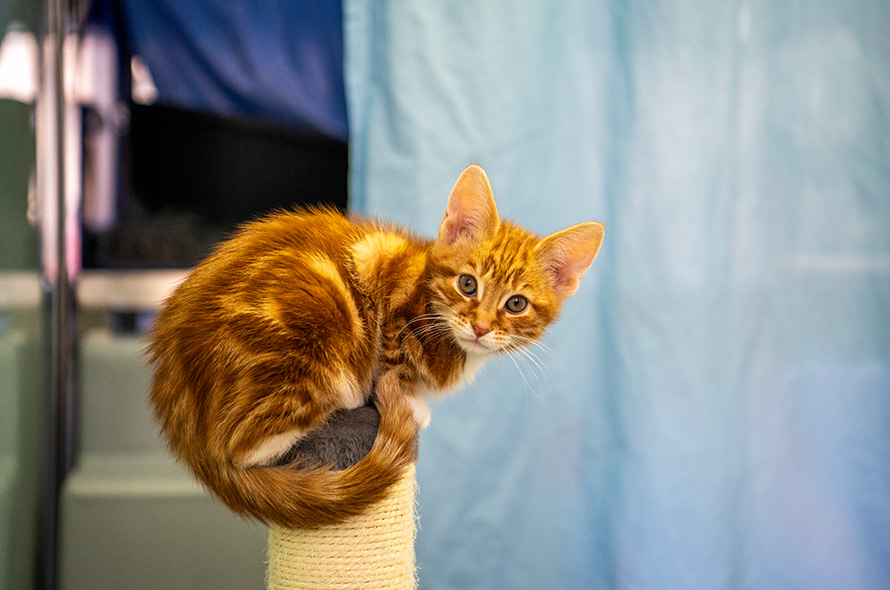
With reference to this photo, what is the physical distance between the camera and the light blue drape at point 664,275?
163 centimetres

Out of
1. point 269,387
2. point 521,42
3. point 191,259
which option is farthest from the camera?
point 191,259

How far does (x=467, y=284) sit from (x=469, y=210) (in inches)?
5.0

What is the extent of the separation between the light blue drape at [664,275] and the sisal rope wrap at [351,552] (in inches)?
23.1

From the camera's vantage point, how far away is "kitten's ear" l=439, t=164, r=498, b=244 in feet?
3.59

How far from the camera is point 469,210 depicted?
3.70 feet

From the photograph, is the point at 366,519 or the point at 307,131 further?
the point at 307,131

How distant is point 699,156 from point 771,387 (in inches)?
24.1

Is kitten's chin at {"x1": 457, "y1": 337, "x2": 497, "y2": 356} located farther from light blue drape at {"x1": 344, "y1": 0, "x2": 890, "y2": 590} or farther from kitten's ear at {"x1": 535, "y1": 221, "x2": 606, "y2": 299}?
light blue drape at {"x1": 344, "y1": 0, "x2": 890, "y2": 590}

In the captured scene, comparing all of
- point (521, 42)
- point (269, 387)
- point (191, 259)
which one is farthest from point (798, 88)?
point (191, 259)

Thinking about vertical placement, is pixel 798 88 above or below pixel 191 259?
above

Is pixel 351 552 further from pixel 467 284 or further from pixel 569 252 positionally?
pixel 569 252

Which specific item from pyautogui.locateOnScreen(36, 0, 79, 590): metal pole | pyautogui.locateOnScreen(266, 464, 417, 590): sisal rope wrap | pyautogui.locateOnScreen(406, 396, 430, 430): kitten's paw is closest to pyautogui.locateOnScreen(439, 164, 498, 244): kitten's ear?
pyautogui.locateOnScreen(406, 396, 430, 430): kitten's paw

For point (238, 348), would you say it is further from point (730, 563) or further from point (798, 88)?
point (798, 88)

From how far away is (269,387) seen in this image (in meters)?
0.90
